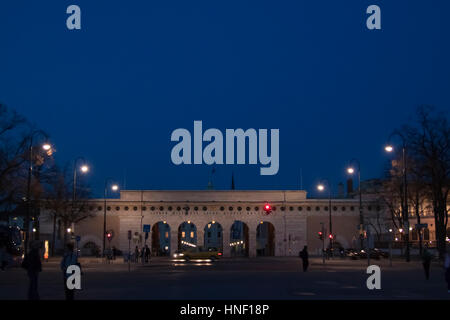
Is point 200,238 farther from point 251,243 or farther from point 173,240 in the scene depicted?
point 251,243

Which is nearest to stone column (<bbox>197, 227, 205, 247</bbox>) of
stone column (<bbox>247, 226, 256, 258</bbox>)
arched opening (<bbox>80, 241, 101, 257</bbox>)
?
stone column (<bbox>247, 226, 256, 258</bbox>)

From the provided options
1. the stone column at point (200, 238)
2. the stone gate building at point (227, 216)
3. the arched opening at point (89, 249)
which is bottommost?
the arched opening at point (89, 249)

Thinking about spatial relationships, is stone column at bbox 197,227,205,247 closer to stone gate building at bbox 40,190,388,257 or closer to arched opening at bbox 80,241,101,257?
stone gate building at bbox 40,190,388,257

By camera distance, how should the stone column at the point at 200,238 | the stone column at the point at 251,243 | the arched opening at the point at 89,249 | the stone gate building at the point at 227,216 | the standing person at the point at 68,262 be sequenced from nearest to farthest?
the standing person at the point at 68,262 → the arched opening at the point at 89,249 → the stone column at the point at 200,238 → the stone column at the point at 251,243 → the stone gate building at the point at 227,216

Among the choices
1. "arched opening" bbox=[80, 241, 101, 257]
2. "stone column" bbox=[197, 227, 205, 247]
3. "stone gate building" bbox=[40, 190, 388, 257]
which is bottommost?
"arched opening" bbox=[80, 241, 101, 257]

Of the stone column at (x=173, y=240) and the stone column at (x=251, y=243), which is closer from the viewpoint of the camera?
the stone column at (x=251, y=243)

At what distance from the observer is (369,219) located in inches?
3730

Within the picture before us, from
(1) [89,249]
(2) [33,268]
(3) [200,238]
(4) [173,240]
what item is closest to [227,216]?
(3) [200,238]

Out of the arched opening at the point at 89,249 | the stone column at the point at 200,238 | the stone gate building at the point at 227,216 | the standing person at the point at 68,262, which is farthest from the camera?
the stone gate building at the point at 227,216

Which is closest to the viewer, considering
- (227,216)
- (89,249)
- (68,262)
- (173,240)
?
(68,262)

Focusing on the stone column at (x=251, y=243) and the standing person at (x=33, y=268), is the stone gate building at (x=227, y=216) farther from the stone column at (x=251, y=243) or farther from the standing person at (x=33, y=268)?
the standing person at (x=33, y=268)

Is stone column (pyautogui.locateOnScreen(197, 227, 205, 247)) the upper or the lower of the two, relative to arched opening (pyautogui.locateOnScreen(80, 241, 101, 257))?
upper

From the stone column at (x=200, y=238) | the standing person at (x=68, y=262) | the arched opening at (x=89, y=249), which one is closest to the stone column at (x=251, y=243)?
the stone column at (x=200, y=238)
